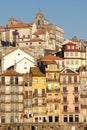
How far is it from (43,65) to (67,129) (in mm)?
17941

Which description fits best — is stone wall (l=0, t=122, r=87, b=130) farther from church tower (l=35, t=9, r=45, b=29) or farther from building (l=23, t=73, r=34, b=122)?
church tower (l=35, t=9, r=45, b=29)

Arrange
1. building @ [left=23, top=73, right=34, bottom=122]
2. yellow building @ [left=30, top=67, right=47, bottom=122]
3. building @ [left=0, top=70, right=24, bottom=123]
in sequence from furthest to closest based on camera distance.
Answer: yellow building @ [left=30, top=67, right=47, bottom=122] < building @ [left=23, top=73, right=34, bottom=122] < building @ [left=0, top=70, right=24, bottom=123]

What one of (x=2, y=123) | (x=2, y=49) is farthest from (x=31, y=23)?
(x=2, y=123)

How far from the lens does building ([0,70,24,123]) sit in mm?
99500

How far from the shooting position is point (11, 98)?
100062mm

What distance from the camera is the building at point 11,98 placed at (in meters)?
99.5

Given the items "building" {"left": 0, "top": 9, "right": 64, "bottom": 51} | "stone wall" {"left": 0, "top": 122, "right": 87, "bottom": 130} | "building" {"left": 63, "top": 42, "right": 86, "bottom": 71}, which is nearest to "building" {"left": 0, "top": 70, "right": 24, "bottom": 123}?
"stone wall" {"left": 0, "top": 122, "right": 87, "bottom": 130}

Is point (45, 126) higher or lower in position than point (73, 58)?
lower

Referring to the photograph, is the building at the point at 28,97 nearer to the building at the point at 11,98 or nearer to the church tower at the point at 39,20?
the building at the point at 11,98

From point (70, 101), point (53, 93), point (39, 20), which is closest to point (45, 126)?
point (53, 93)

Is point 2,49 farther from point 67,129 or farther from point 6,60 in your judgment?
point 67,129

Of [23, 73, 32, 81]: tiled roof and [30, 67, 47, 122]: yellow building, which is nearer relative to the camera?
[30, 67, 47, 122]: yellow building

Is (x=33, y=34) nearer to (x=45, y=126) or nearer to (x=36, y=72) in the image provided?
(x=36, y=72)

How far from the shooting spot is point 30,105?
101 m
